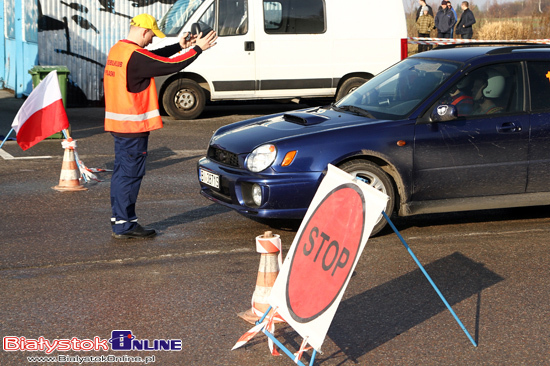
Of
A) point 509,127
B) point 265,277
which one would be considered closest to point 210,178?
point 265,277

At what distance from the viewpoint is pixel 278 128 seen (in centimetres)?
678

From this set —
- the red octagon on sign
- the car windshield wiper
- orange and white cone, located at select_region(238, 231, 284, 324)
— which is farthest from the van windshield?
the red octagon on sign

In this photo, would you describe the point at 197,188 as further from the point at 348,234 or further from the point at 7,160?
the point at 348,234

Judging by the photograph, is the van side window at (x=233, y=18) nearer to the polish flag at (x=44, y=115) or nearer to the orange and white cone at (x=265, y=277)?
the polish flag at (x=44, y=115)

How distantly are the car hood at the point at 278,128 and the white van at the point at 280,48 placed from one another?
269 inches

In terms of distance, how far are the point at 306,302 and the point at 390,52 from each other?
11303 mm

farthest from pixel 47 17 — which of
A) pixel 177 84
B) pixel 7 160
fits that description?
pixel 7 160

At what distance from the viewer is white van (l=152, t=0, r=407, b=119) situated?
13844mm

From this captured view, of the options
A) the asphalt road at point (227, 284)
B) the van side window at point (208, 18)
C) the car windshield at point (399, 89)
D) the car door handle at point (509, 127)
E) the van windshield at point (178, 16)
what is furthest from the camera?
the van windshield at point (178, 16)

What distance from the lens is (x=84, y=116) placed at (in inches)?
585

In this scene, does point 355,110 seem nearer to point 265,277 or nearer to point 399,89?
point 399,89

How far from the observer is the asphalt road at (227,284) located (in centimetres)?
440

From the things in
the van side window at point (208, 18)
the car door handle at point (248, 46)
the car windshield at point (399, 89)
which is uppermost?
the van side window at point (208, 18)

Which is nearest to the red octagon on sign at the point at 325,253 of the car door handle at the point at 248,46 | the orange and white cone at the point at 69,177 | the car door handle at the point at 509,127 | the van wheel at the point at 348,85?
the car door handle at the point at 509,127
